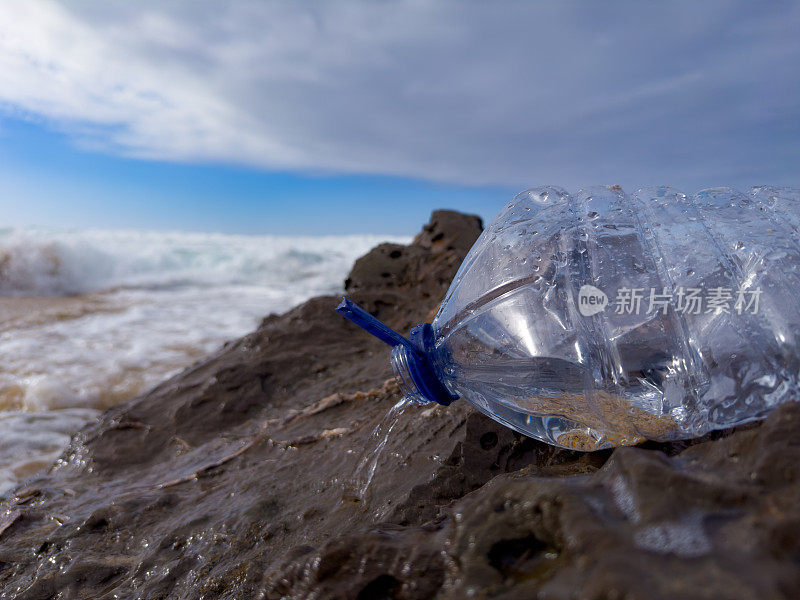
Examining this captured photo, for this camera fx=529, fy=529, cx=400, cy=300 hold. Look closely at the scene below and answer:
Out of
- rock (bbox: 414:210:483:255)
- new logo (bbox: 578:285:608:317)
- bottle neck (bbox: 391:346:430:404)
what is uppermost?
rock (bbox: 414:210:483:255)

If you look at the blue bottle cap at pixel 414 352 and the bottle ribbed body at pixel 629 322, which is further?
the blue bottle cap at pixel 414 352

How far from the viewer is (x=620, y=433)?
4.61 feet

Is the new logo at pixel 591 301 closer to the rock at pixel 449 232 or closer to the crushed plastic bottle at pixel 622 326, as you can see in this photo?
the crushed plastic bottle at pixel 622 326

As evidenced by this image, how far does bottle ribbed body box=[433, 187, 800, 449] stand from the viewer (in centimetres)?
132

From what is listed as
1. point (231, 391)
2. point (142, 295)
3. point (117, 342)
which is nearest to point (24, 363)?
point (117, 342)

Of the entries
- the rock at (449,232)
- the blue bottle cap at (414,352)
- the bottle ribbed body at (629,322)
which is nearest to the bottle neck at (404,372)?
the blue bottle cap at (414,352)

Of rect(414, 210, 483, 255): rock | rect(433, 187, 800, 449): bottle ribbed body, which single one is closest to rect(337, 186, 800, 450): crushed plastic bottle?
rect(433, 187, 800, 449): bottle ribbed body

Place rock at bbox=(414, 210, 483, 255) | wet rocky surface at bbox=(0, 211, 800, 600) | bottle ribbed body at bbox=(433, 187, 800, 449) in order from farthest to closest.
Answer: rock at bbox=(414, 210, 483, 255) < bottle ribbed body at bbox=(433, 187, 800, 449) < wet rocky surface at bbox=(0, 211, 800, 600)

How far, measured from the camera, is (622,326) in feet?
4.57

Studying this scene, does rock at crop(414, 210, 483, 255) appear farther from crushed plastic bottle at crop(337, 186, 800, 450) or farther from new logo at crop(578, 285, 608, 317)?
new logo at crop(578, 285, 608, 317)

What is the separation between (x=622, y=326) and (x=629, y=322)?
2 cm

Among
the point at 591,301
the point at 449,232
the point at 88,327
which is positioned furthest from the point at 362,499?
the point at 88,327

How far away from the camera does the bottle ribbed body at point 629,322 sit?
132 centimetres

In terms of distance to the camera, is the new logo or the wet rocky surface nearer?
the wet rocky surface
